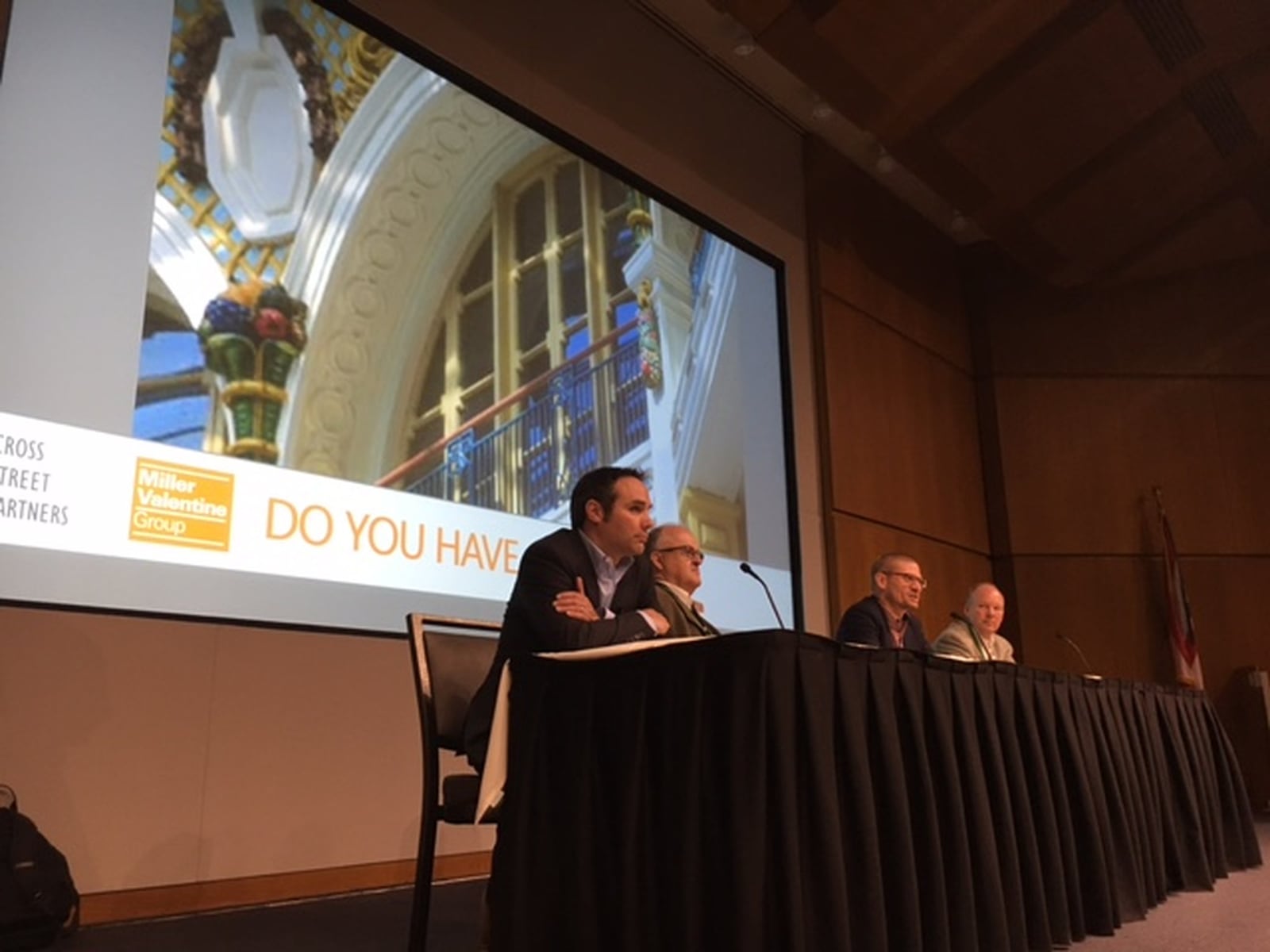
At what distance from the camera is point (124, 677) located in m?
2.71

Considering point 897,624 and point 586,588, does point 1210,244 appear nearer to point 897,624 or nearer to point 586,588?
point 897,624

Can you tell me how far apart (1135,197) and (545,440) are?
3.91 metres

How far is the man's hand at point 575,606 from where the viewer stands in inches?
77.8

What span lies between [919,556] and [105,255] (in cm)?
427

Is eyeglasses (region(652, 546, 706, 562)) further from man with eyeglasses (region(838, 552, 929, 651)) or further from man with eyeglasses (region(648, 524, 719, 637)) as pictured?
man with eyeglasses (region(838, 552, 929, 651))

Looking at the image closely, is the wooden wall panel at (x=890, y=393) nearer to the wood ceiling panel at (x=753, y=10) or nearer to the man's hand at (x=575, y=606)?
the wood ceiling panel at (x=753, y=10)

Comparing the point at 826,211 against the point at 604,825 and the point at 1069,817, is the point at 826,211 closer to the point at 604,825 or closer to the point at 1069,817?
the point at 1069,817

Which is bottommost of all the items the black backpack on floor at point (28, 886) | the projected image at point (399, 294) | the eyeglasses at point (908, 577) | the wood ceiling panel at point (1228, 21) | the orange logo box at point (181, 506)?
the black backpack on floor at point (28, 886)

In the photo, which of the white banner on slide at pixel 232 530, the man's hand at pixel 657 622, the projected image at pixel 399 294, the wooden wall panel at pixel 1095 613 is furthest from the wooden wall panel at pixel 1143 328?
the man's hand at pixel 657 622

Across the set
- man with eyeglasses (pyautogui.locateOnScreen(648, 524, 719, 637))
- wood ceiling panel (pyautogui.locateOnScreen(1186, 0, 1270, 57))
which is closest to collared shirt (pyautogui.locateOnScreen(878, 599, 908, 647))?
man with eyeglasses (pyautogui.locateOnScreen(648, 524, 719, 637))

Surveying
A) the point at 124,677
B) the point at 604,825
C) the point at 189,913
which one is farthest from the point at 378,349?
the point at 604,825

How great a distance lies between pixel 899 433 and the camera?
5.90m

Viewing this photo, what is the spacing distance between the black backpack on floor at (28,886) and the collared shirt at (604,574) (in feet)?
4.11

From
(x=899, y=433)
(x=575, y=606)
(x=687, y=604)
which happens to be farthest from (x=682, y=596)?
(x=899, y=433)
